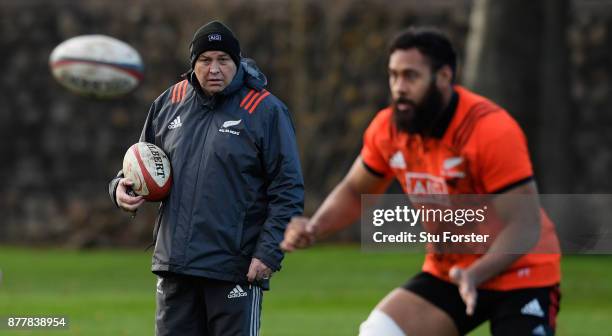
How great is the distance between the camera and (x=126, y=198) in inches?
272

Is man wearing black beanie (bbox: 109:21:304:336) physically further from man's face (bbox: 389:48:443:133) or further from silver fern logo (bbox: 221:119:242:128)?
man's face (bbox: 389:48:443:133)

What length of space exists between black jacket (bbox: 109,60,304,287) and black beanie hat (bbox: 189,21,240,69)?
134mm

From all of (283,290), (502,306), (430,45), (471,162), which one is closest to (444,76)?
(430,45)

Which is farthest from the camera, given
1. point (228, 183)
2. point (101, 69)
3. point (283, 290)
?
point (283, 290)

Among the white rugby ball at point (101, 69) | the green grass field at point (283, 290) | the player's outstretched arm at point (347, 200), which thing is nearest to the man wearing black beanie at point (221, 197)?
the player's outstretched arm at point (347, 200)

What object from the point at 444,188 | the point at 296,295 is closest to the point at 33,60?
the point at 296,295

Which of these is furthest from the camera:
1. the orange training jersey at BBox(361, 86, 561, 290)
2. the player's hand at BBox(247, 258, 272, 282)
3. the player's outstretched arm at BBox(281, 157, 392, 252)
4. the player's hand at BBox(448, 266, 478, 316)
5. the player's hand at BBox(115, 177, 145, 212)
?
the player's hand at BBox(115, 177, 145, 212)

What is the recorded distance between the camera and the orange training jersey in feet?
19.2

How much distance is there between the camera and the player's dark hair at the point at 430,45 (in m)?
6.02

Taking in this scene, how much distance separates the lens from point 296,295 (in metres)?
16.4

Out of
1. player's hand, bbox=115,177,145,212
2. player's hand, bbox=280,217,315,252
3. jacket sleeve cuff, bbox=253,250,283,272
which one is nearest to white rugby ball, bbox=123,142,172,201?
player's hand, bbox=115,177,145,212

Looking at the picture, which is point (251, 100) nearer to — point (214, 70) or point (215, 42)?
point (214, 70)

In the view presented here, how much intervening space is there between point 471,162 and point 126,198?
2.00 meters

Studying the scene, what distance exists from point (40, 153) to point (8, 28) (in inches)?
92.2
